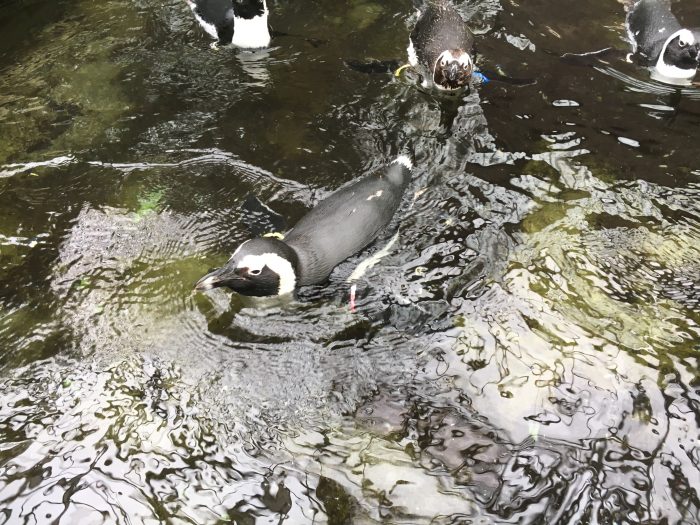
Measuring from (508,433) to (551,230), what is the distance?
1.70m

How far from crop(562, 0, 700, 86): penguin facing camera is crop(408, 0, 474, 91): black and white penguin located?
1128 mm

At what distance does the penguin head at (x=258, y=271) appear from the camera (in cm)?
342

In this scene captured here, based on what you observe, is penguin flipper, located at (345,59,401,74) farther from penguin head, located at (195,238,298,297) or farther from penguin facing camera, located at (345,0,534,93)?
penguin head, located at (195,238,298,297)

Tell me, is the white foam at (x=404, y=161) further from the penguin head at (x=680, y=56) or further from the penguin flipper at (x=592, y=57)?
the penguin head at (x=680, y=56)

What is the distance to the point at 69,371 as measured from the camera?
337 cm

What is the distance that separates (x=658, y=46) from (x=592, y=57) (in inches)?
29.8

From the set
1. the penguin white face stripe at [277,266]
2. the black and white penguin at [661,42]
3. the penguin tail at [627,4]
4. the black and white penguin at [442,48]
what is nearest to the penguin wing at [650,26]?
the black and white penguin at [661,42]

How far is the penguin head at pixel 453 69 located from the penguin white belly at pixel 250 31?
1.96 metres

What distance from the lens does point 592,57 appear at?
588cm

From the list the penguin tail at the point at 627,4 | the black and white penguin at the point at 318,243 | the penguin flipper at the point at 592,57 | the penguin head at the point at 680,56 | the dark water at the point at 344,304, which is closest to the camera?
the dark water at the point at 344,304

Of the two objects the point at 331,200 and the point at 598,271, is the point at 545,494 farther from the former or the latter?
the point at 331,200

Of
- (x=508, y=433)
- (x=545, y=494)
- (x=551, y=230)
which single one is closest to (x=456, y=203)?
(x=551, y=230)

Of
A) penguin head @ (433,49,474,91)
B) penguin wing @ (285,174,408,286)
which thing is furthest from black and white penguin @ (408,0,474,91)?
penguin wing @ (285,174,408,286)

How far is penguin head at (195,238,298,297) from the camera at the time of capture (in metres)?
3.42
